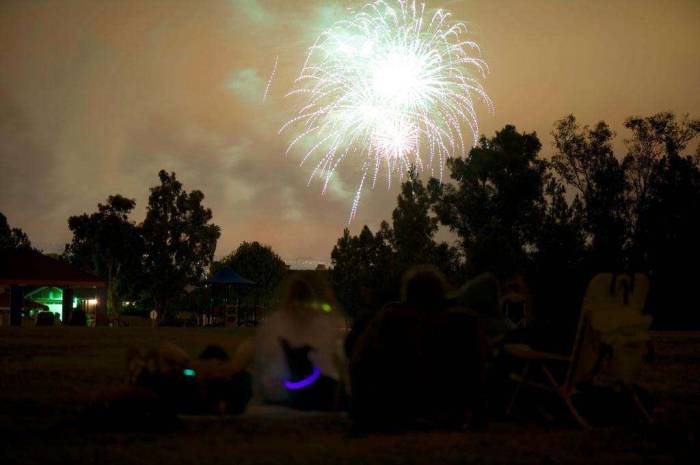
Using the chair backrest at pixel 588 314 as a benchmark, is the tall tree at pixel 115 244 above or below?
above

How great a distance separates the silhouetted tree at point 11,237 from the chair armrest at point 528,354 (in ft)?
353

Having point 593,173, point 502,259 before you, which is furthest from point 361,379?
point 593,173

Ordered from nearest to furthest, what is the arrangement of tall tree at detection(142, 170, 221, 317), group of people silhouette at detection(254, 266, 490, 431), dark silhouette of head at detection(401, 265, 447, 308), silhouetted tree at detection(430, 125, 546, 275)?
1. group of people silhouette at detection(254, 266, 490, 431)
2. dark silhouette of head at detection(401, 265, 447, 308)
3. silhouetted tree at detection(430, 125, 546, 275)
4. tall tree at detection(142, 170, 221, 317)

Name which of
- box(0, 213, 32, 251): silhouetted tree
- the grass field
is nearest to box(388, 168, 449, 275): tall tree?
the grass field

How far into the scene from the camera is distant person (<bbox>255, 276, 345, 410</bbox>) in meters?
7.77

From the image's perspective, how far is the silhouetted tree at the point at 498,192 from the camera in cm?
5488

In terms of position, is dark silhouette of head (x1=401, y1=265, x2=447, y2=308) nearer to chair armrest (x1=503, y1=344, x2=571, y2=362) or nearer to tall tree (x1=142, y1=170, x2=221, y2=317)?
A: chair armrest (x1=503, y1=344, x2=571, y2=362)

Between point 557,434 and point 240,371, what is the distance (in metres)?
2.92

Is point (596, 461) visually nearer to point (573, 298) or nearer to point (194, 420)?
point (194, 420)

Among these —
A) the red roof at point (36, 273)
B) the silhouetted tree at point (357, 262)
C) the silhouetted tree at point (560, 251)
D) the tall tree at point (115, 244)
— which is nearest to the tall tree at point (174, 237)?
the tall tree at point (115, 244)

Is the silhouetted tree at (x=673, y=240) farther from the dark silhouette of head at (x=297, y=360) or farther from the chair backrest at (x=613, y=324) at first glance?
the dark silhouette of head at (x=297, y=360)

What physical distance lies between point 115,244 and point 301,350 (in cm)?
6981

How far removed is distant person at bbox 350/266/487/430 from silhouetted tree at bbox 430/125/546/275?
46.7 metres

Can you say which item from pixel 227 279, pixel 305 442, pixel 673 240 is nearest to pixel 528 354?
pixel 305 442
